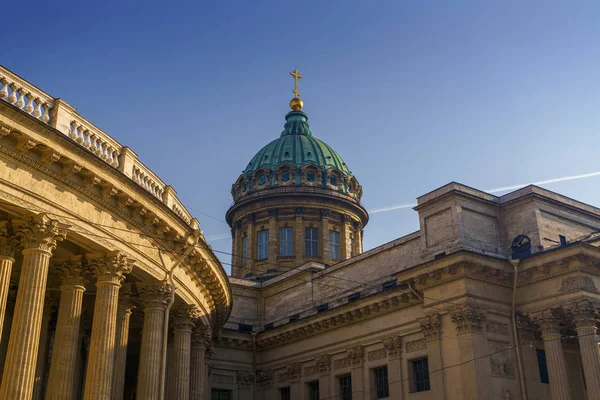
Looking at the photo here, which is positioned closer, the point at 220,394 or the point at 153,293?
the point at 153,293

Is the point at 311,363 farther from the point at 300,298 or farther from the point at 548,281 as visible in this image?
the point at 548,281

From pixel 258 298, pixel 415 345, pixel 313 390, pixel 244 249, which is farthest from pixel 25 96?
pixel 244 249

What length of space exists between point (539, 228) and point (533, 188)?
221cm

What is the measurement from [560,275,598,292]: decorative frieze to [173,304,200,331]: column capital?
15767mm

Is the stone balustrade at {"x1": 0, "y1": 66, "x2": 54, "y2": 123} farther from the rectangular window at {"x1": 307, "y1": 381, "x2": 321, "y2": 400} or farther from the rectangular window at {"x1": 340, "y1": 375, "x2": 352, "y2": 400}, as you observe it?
the rectangular window at {"x1": 307, "y1": 381, "x2": 321, "y2": 400}

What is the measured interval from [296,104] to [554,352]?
43.4 m

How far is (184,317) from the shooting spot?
28094 millimetres

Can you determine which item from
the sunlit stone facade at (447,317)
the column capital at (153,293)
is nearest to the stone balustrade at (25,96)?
the column capital at (153,293)

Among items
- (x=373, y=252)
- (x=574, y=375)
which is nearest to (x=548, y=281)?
(x=574, y=375)

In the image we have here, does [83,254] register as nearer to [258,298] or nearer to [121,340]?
[121,340]

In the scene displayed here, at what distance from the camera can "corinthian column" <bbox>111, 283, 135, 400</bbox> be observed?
24.3 m

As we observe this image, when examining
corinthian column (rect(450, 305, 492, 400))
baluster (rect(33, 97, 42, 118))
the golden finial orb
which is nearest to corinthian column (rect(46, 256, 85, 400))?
baluster (rect(33, 97, 42, 118))

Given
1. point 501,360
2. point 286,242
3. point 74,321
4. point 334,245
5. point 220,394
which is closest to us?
point 74,321

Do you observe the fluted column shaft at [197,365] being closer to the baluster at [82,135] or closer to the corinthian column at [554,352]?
the baluster at [82,135]
